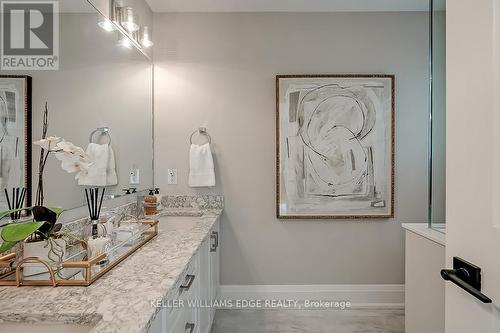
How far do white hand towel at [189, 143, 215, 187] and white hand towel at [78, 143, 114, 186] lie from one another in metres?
0.79

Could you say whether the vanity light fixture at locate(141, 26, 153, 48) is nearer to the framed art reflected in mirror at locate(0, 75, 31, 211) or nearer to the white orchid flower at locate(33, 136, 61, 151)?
the framed art reflected in mirror at locate(0, 75, 31, 211)

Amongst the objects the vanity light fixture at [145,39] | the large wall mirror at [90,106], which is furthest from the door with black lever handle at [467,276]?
the vanity light fixture at [145,39]

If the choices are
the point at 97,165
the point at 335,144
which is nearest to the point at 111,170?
the point at 97,165

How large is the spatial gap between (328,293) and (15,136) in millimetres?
Result: 2582

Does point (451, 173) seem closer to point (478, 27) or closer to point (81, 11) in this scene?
point (478, 27)

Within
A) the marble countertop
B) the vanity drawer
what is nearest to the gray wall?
the vanity drawer

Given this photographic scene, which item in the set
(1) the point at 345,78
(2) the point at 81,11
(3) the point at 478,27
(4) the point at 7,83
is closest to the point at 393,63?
(1) the point at 345,78

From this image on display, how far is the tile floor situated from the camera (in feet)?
8.09

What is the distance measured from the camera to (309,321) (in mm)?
2582

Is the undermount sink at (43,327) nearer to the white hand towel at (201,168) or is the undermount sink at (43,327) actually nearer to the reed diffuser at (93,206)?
the reed diffuser at (93,206)

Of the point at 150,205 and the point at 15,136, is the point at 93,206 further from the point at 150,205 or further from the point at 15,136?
the point at 150,205

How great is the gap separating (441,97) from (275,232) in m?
1.72

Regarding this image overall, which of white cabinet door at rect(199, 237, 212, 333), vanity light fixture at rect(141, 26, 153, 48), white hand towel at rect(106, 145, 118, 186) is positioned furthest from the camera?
vanity light fixture at rect(141, 26, 153, 48)

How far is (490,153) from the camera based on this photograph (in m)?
0.77
